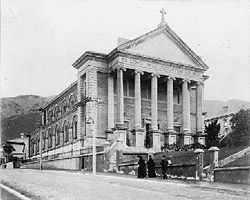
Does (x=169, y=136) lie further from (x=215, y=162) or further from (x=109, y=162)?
(x=215, y=162)

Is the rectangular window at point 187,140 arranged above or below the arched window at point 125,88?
below

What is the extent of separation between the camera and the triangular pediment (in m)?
43.6

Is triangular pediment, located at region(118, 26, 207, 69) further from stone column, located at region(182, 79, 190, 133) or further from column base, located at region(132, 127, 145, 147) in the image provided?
column base, located at region(132, 127, 145, 147)

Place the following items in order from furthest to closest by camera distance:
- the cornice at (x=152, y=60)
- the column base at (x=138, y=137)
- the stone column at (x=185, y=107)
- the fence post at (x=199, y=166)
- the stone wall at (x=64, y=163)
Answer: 1. the stone column at (x=185, y=107)
2. the cornice at (x=152, y=60)
3. the column base at (x=138, y=137)
4. the stone wall at (x=64, y=163)
5. the fence post at (x=199, y=166)

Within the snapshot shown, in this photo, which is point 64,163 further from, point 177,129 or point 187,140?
point 177,129

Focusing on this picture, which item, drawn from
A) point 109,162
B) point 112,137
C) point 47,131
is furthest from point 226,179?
point 47,131

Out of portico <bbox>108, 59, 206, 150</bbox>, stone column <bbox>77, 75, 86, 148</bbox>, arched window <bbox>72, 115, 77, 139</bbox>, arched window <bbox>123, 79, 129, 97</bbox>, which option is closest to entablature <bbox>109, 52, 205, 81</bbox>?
portico <bbox>108, 59, 206, 150</bbox>

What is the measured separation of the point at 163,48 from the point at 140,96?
6.45m

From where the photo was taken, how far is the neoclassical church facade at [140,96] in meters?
42.2

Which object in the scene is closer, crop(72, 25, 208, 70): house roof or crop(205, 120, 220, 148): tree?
crop(72, 25, 208, 70): house roof

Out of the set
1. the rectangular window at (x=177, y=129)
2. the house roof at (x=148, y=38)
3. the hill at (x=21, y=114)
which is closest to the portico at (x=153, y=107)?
the rectangular window at (x=177, y=129)

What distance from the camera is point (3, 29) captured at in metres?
13.1

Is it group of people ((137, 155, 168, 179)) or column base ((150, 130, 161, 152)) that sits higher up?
column base ((150, 130, 161, 152))

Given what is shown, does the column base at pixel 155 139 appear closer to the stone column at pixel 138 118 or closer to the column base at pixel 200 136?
the stone column at pixel 138 118
